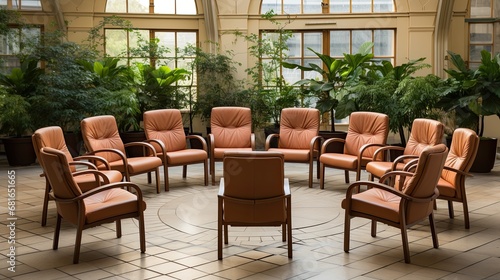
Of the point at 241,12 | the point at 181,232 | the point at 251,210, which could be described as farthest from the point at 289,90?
the point at 251,210

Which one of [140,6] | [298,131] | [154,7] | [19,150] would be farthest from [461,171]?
[140,6]

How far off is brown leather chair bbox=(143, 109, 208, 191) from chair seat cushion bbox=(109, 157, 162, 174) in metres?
0.30

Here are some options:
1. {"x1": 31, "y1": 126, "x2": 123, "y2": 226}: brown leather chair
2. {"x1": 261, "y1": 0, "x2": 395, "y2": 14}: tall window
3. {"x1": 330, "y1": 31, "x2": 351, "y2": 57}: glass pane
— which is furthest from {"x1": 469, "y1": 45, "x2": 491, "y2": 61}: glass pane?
{"x1": 31, "y1": 126, "x2": 123, "y2": 226}: brown leather chair

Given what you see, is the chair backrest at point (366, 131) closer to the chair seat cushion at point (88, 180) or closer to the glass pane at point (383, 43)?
the chair seat cushion at point (88, 180)

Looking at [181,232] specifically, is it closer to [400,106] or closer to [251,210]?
[251,210]

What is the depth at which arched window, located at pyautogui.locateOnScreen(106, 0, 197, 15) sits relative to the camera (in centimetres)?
1160

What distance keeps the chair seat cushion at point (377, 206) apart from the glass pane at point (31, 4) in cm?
801

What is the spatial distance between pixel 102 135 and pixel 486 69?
5.18m

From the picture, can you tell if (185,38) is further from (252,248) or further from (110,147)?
(252,248)

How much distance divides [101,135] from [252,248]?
9.79ft

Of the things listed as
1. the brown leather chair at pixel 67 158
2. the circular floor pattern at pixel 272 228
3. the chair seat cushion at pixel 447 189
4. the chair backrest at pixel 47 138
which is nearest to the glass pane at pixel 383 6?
the circular floor pattern at pixel 272 228

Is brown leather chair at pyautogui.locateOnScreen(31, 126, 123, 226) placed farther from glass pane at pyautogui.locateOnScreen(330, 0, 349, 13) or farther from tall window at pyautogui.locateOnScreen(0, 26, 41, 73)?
glass pane at pyautogui.locateOnScreen(330, 0, 349, 13)

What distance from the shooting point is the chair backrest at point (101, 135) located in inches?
286

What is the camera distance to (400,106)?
9.40 metres
